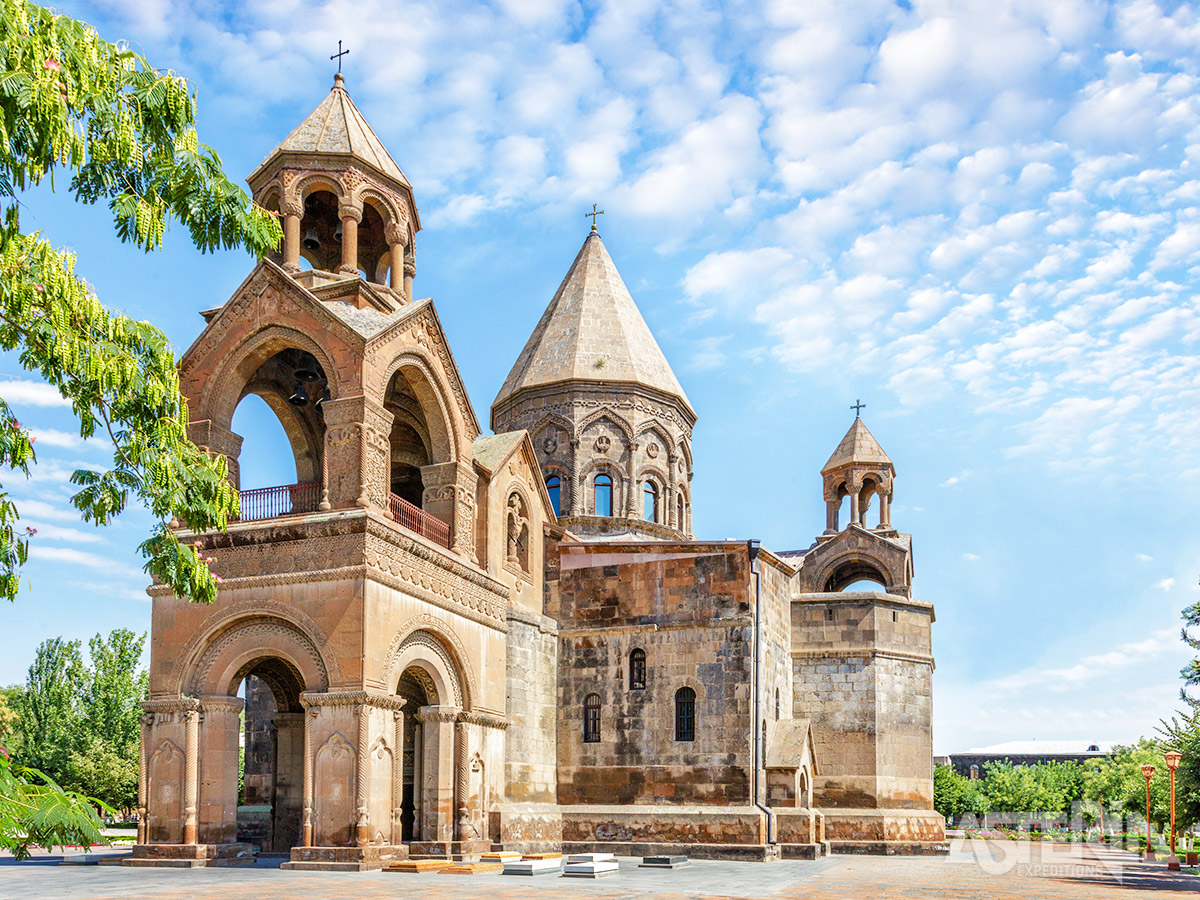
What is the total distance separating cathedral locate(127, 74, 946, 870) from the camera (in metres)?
17.5

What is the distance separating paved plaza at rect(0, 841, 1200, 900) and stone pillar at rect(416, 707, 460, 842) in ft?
9.51

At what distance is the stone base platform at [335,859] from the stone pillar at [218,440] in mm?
5956

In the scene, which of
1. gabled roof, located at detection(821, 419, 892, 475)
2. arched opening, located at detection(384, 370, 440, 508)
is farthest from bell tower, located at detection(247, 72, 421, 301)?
gabled roof, located at detection(821, 419, 892, 475)

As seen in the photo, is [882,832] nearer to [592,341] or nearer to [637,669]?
[637,669]

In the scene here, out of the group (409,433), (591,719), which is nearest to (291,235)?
(409,433)

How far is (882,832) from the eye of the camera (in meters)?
25.1

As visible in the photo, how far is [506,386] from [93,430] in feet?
75.7

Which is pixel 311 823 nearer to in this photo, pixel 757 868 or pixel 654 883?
pixel 654 883

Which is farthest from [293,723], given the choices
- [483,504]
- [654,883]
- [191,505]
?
[191,505]

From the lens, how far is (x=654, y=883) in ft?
50.3

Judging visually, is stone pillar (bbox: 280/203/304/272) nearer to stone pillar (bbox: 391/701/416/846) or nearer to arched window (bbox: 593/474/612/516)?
stone pillar (bbox: 391/701/416/846)

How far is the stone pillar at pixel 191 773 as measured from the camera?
17125 mm

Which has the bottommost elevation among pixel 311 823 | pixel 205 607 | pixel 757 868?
pixel 757 868

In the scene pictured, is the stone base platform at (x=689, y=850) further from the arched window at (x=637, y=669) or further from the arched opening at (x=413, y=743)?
the arched opening at (x=413, y=743)
